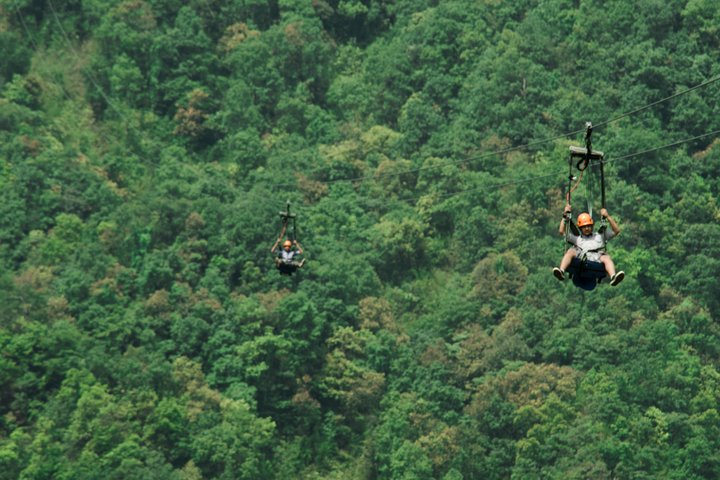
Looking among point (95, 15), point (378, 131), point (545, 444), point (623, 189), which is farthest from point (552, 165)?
point (95, 15)

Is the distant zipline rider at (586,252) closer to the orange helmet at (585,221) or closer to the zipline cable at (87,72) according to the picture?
the orange helmet at (585,221)

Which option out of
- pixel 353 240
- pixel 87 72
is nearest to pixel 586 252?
pixel 353 240

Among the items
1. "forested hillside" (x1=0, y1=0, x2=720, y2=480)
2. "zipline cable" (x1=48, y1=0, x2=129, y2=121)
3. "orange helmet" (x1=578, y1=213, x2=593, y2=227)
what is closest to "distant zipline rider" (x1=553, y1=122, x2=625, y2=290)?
"orange helmet" (x1=578, y1=213, x2=593, y2=227)

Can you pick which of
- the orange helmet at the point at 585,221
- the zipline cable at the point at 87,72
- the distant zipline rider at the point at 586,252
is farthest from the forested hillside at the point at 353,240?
the distant zipline rider at the point at 586,252

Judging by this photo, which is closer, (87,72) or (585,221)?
(585,221)

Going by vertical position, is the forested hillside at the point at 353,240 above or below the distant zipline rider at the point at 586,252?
above

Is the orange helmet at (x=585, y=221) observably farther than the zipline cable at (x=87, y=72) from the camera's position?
No

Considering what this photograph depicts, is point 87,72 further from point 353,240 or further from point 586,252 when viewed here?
point 586,252

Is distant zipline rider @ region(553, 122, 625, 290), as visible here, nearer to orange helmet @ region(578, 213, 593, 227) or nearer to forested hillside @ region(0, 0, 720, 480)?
orange helmet @ region(578, 213, 593, 227)

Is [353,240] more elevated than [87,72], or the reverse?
[87,72]
